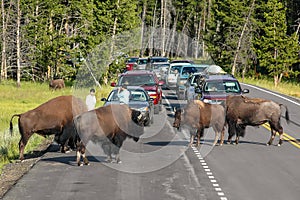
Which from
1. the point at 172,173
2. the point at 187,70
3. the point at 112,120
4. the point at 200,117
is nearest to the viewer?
the point at 172,173

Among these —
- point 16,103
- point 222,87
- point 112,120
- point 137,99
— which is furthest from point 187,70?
point 112,120

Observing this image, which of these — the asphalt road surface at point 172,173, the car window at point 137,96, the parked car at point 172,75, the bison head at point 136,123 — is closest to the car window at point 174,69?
the parked car at point 172,75

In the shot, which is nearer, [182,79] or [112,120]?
[112,120]

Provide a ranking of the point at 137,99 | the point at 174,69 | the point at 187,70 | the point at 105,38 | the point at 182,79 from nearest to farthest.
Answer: the point at 137,99, the point at 182,79, the point at 187,70, the point at 174,69, the point at 105,38

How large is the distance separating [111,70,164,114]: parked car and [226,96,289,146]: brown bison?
25.5 feet

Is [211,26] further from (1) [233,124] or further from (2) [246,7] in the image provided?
(1) [233,124]

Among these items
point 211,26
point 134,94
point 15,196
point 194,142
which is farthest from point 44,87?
point 211,26

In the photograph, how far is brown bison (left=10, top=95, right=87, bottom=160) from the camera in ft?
58.8

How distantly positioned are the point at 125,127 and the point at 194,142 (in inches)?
182

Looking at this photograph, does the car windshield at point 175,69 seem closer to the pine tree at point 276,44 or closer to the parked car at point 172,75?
the parked car at point 172,75

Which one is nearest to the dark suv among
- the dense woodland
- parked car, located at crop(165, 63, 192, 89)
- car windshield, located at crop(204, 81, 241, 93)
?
car windshield, located at crop(204, 81, 241, 93)

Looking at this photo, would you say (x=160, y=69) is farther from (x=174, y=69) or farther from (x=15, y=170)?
(x=15, y=170)

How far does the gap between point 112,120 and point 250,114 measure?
5873mm

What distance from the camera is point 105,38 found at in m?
48.2
